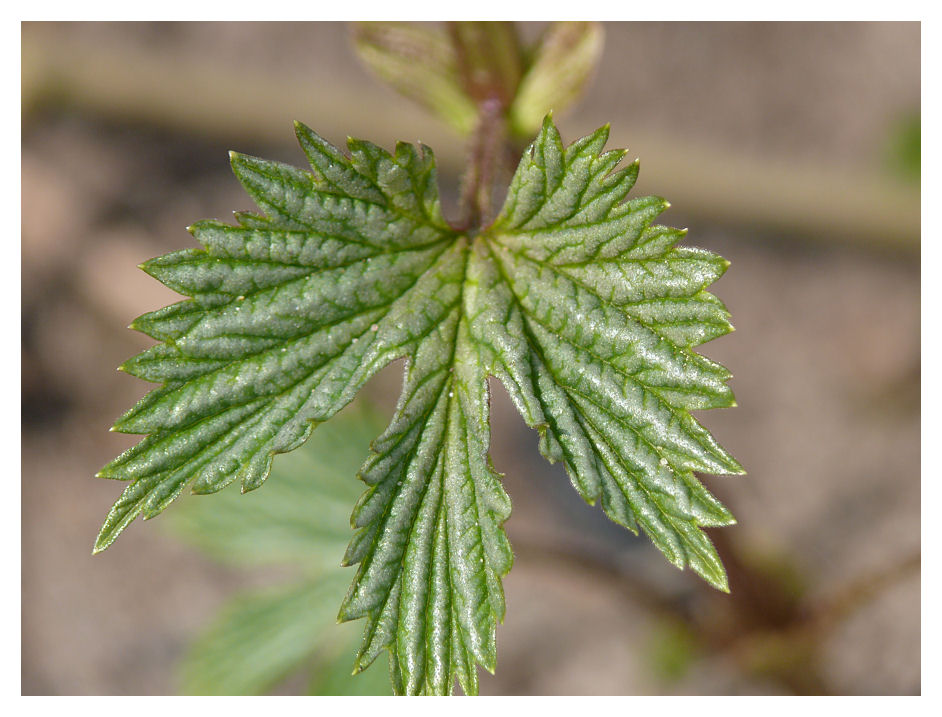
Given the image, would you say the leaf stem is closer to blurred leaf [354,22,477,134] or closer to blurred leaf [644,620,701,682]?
blurred leaf [354,22,477,134]

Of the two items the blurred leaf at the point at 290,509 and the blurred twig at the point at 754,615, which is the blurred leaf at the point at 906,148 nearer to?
the blurred twig at the point at 754,615

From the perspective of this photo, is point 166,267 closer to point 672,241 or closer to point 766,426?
point 672,241

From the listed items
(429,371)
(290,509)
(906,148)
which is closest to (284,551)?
(290,509)

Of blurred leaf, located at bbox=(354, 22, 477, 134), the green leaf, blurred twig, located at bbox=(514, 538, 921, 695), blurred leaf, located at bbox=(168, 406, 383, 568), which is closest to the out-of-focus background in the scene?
blurred twig, located at bbox=(514, 538, 921, 695)

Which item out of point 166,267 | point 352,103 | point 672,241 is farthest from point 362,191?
point 352,103

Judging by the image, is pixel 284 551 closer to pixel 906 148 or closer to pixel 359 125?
pixel 359 125

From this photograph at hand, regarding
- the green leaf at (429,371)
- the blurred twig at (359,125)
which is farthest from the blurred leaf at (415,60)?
the blurred twig at (359,125)
